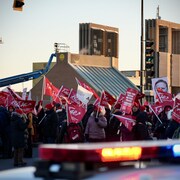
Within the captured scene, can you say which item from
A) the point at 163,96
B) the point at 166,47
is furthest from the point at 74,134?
the point at 166,47

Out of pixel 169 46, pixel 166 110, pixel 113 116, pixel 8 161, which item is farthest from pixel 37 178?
pixel 169 46

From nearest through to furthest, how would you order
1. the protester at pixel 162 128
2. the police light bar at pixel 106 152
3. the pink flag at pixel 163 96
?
the police light bar at pixel 106 152 < the protester at pixel 162 128 < the pink flag at pixel 163 96

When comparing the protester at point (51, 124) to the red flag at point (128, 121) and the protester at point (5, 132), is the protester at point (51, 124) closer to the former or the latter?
the protester at point (5, 132)

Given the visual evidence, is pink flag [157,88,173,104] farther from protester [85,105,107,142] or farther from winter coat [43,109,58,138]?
protester [85,105,107,142]

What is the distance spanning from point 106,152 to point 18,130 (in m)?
11.3

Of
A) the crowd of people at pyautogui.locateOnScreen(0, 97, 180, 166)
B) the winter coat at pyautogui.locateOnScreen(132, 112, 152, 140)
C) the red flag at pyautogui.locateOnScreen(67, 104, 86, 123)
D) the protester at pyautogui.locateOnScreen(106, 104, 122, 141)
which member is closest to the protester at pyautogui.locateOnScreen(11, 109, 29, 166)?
the crowd of people at pyautogui.locateOnScreen(0, 97, 180, 166)

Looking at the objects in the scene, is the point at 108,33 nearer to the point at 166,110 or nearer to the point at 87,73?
the point at 87,73

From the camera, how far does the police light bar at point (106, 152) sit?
321 centimetres

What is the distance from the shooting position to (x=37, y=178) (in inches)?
132

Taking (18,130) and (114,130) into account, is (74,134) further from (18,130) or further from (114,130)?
(18,130)

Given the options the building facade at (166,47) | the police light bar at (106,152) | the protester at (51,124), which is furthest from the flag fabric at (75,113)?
the building facade at (166,47)

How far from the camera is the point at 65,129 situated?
18000 millimetres

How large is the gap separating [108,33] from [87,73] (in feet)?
259

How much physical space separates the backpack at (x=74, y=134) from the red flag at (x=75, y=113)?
900 millimetres
